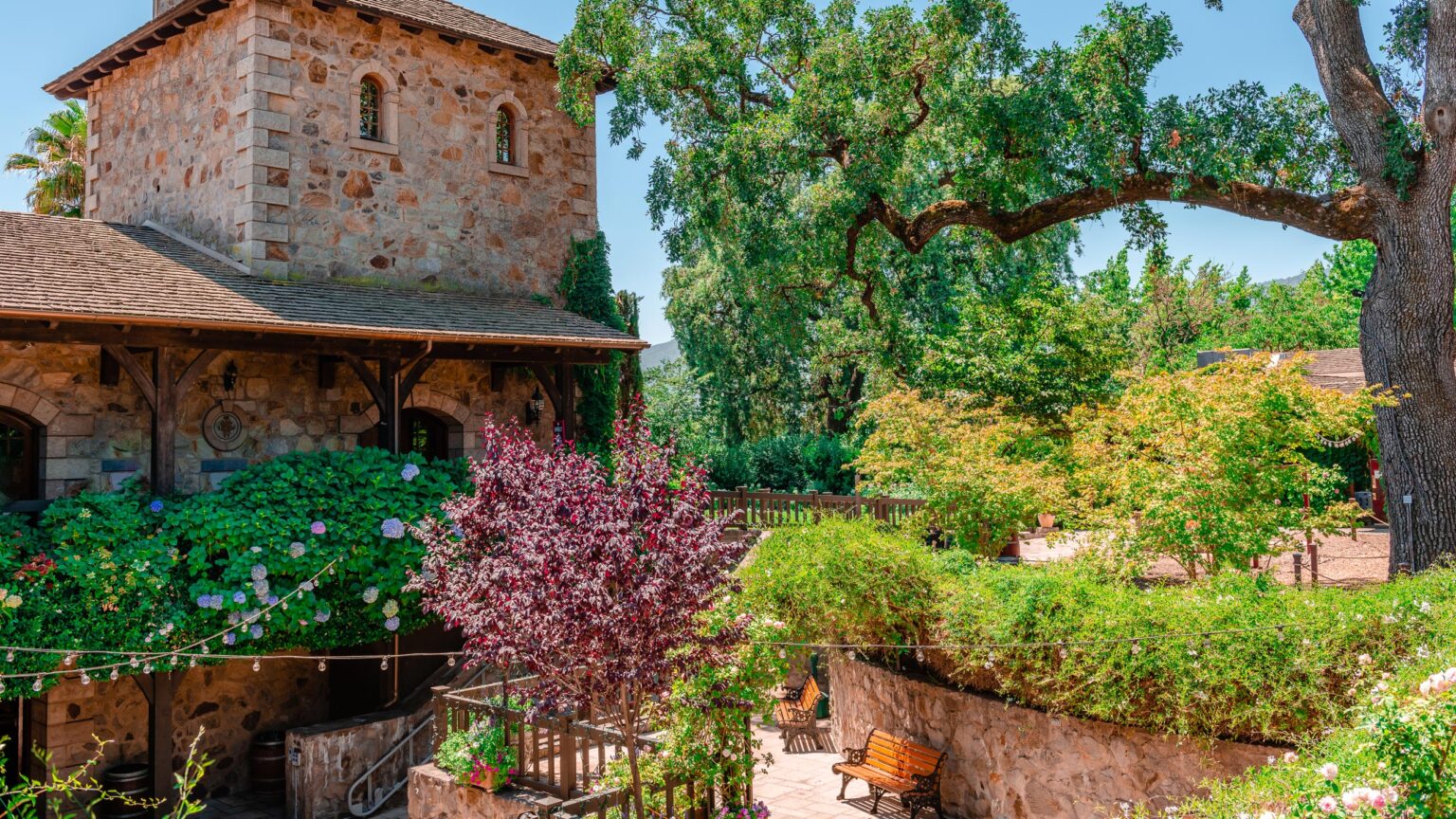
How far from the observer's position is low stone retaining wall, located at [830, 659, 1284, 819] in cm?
819

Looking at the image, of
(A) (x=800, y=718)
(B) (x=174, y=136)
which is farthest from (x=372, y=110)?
(A) (x=800, y=718)

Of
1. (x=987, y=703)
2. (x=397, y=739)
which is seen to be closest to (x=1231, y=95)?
(x=987, y=703)

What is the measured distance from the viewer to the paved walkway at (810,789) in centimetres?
1047

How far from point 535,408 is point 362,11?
6035 mm

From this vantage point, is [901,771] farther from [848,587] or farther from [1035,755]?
[848,587]

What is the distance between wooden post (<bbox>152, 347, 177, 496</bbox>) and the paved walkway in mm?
6934

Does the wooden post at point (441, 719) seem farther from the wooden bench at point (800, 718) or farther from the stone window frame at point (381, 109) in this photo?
the stone window frame at point (381, 109)

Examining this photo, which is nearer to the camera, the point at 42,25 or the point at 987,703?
the point at 987,703

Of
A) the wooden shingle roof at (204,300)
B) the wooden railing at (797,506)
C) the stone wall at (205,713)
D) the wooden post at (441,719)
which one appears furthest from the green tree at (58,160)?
the wooden post at (441,719)

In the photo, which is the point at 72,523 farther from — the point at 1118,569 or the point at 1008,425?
the point at 1008,425

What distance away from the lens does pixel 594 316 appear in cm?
1648

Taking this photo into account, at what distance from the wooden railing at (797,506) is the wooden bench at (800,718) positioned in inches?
99.8

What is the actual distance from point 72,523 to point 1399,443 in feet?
48.9

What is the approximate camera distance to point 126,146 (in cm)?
1602
